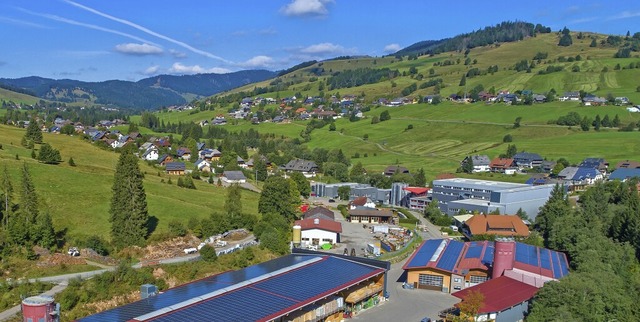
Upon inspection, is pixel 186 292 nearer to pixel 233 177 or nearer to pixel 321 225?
pixel 321 225

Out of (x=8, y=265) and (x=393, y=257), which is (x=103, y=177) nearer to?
(x=8, y=265)

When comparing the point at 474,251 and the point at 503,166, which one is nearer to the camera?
the point at 474,251

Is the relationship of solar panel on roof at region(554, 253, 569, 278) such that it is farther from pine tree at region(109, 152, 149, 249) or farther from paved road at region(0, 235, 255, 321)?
pine tree at region(109, 152, 149, 249)

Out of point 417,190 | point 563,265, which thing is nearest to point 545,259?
point 563,265

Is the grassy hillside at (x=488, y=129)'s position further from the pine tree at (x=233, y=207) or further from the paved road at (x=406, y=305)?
the paved road at (x=406, y=305)

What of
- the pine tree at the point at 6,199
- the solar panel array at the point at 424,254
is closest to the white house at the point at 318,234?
the solar panel array at the point at 424,254

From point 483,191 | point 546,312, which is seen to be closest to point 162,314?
point 546,312
